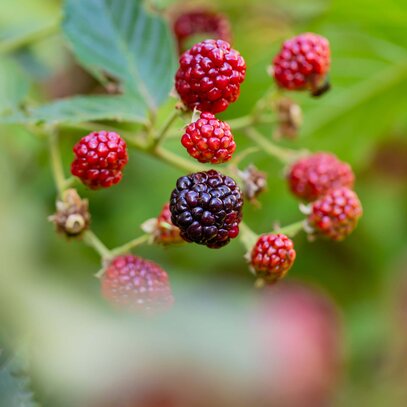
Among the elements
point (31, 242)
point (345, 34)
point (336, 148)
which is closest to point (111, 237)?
point (31, 242)

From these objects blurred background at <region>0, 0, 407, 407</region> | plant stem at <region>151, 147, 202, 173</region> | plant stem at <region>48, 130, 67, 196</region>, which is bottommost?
blurred background at <region>0, 0, 407, 407</region>

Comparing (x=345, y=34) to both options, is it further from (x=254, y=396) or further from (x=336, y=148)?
(x=254, y=396)

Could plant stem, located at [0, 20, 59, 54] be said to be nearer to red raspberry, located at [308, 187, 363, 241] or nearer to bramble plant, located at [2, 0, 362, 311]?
bramble plant, located at [2, 0, 362, 311]

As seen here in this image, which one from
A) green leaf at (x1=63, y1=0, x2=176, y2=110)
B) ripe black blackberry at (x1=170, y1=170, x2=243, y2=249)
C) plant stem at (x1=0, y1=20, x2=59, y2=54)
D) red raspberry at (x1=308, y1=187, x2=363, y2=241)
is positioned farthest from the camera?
plant stem at (x1=0, y1=20, x2=59, y2=54)

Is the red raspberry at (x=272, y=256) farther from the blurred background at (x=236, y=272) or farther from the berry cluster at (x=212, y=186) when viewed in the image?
the blurred background at (x=236, y=272)

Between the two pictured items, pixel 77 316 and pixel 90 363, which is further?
pixel 77 316

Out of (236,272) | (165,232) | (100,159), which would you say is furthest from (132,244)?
(236,272)

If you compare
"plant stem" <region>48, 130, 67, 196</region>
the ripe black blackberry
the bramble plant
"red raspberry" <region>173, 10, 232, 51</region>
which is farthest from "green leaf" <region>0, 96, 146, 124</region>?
"red raspberry" <region>173, 10, 232, 51</region>
